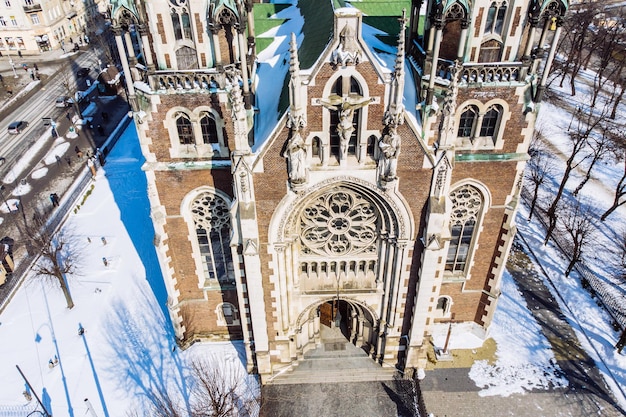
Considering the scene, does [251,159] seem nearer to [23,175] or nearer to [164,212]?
[164,212]

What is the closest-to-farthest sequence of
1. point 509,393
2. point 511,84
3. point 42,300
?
point 511,84
point 509,393
point 42,300

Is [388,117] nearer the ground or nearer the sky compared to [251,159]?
nearer the sky

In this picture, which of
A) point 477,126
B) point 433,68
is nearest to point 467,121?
point 477,126

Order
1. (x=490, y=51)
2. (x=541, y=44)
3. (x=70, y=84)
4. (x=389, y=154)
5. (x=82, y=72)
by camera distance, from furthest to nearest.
→ (x=82, y=72)
(x=70, y=84)
(x=490, y=51)
(x=541, y=44)
(x=389, y=154)

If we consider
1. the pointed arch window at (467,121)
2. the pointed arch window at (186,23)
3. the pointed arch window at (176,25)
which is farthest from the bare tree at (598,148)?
the pointed arch window at (176,25)

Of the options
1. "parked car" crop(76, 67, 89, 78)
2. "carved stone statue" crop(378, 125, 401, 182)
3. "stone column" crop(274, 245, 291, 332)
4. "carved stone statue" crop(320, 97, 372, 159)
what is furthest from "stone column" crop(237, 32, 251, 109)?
"parked car" crop(76, 67, 89, 78)

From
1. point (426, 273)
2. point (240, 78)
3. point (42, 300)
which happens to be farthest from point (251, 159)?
point (42, 300)

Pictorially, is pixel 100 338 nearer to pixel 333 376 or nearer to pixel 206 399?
pixel 206 399
